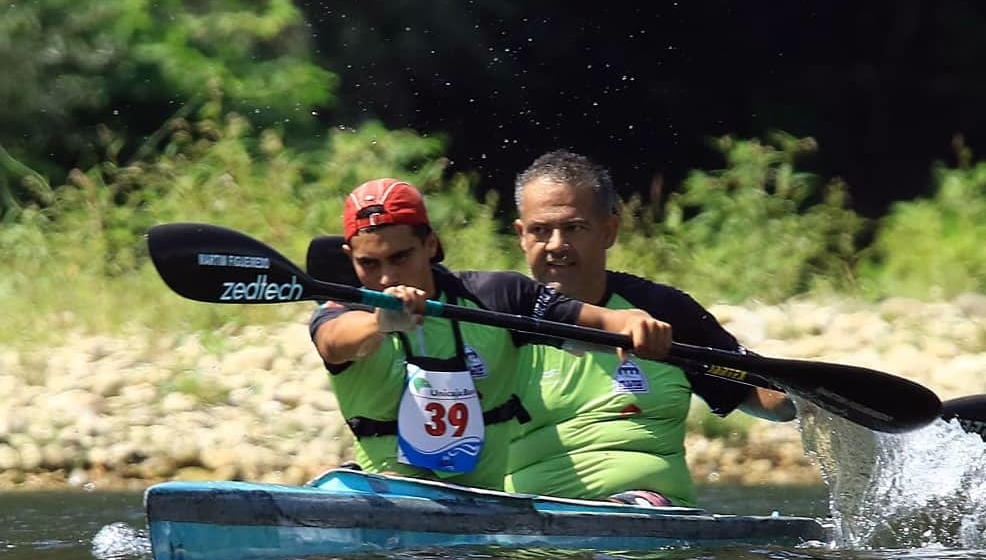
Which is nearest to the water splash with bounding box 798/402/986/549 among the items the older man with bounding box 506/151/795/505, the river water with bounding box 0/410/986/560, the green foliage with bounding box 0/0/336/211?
the river water with bounding box 0/410/986/560

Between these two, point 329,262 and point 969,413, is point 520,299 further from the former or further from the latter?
point 969,413

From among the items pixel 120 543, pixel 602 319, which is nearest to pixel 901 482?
pixel 602 319

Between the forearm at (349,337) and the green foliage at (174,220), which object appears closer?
the forearm at (349,337)

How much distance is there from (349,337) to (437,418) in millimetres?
349

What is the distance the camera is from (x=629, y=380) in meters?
5.72

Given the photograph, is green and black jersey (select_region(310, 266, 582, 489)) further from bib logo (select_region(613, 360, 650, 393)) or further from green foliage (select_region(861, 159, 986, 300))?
green foliage (select_region(861, 159, 986, 300))

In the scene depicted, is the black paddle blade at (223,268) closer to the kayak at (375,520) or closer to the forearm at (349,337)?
the forearm at (349,337)

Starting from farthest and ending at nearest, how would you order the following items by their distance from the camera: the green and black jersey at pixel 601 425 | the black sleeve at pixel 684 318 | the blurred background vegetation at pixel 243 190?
the blurred background vegetation at pixel 243 190 → the black sleeve at pixel 684 318 → the green and black jersey at pixel 601 425

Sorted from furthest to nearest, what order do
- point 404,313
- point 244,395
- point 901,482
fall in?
1. point 244,395
2. point 901,482
3. point 404,313

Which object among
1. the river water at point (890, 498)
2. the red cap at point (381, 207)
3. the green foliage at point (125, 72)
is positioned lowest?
the river water at point (890, 498)

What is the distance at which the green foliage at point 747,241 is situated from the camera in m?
11.7

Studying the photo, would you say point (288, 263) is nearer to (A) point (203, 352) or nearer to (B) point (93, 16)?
(A) point (203, 352)

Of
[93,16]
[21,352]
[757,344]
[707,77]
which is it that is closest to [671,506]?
[757,344]

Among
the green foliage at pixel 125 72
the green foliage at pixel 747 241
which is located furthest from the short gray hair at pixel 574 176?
the green foliage at pixel 125 72
